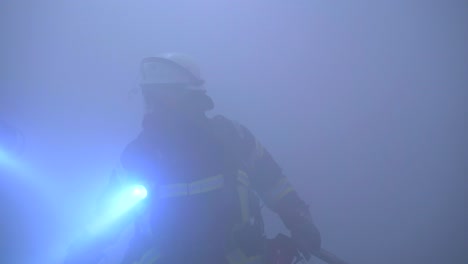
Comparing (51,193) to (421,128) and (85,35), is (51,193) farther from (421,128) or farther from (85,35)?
(421,128)

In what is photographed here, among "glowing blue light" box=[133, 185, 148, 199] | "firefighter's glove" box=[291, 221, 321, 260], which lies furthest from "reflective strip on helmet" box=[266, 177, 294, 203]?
"glowing blue light" box=[133, 185, 148, 199]

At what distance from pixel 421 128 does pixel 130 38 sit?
167 cm

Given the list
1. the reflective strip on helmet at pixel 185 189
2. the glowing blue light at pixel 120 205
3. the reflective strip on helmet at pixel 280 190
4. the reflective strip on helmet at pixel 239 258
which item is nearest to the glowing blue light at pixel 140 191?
the glowing blue light at pixel 120 205

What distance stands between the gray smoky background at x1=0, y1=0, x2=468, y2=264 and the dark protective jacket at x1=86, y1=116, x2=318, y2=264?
1.76ft

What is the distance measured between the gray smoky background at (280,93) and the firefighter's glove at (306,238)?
1.57 ft

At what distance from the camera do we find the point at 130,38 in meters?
1.72

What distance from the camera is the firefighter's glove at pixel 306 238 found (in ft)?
4.22

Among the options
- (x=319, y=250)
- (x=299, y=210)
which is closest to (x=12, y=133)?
(x=299, y=210)

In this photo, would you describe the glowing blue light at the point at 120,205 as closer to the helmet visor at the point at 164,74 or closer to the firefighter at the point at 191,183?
the firefighter at the point at 191,183

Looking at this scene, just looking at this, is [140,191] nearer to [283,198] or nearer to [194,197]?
[194,197]

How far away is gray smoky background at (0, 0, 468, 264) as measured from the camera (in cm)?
171

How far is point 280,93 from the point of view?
1.73 m

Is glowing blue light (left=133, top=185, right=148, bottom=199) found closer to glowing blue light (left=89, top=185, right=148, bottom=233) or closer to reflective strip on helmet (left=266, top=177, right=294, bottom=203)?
glowing blue light (left=89, top=185, right=148, bottom=233)

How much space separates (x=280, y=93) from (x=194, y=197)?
849 mm
